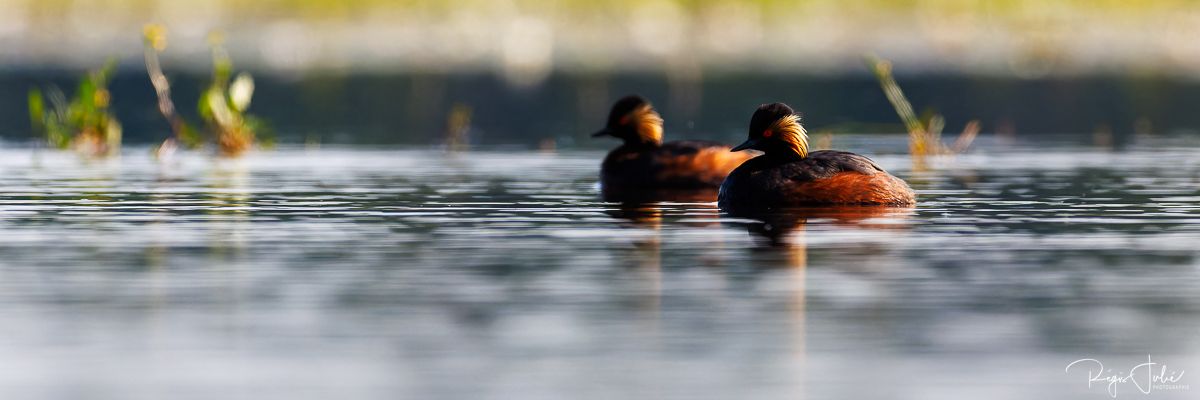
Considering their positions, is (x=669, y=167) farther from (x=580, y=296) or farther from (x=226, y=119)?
(x=580, y=296)

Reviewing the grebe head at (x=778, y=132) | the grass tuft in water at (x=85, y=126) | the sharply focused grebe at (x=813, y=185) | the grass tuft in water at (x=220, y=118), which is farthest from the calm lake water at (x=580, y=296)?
the grass tuft in water at (x=85, y=126)

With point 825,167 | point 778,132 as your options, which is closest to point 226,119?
point 778,132

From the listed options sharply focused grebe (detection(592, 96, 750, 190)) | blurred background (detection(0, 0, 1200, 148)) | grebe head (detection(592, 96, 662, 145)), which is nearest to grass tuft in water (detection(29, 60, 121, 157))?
blurred background (detection(0, 0, 1200, 148))

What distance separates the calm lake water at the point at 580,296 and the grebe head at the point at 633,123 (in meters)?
3.29

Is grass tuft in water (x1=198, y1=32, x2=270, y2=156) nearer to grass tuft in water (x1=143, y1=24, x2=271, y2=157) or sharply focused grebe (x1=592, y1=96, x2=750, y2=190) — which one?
grass tuft in water (x1=143, y1=24, x2=271, y2=157)

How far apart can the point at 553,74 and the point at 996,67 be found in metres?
14.8

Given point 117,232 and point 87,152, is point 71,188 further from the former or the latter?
point 87,152

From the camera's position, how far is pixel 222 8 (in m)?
106

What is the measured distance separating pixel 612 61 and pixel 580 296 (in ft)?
216

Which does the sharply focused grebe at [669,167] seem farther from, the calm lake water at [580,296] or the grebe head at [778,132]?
the grebe head at [778,132]

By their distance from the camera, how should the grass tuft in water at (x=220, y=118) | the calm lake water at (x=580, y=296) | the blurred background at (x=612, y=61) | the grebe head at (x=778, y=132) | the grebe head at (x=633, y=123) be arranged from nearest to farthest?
the calm lake water at (x=580, y=296) → the grebe head at (x=778, y=132) → the grebe head at (x=633, y=123) → the grass tuft in water at (x=220, y=118) → the blurred background at (x=612, y=61)

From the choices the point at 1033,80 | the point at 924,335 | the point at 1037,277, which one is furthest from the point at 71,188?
the point at 1033,80

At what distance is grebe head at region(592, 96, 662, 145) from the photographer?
24922 millimetres

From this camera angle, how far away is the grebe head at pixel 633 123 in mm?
24922
